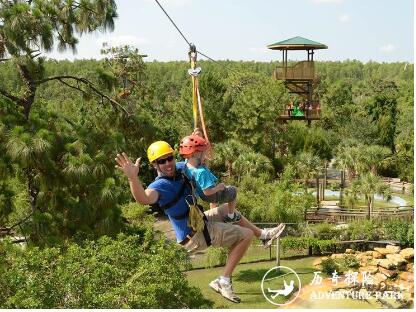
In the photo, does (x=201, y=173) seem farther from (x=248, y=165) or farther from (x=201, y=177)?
(x=248, y=165)

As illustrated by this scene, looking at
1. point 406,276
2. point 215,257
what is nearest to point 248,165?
point 215,257

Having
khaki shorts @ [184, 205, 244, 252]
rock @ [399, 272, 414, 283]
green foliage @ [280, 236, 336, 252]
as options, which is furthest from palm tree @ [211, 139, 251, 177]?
khaki shorts @ [184, 205, 244, 252]

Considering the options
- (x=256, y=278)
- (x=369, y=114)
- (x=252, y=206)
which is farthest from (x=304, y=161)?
(x=369, y=114)

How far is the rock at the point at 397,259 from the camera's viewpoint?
16.9 m

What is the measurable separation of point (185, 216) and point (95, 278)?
9.49 feet

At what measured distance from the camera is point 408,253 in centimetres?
1764

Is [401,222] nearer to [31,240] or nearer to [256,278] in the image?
[256,278]

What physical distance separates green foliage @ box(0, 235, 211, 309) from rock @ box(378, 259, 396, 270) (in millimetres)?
9496

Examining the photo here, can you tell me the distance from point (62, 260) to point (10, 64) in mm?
3217

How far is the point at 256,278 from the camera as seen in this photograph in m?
18.3

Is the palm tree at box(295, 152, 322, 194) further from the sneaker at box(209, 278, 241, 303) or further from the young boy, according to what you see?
the young boy

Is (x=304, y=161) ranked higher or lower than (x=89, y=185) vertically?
lower

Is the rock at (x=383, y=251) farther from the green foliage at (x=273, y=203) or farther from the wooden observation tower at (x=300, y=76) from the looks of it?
the wooden observation tower at (x=300, y=76)

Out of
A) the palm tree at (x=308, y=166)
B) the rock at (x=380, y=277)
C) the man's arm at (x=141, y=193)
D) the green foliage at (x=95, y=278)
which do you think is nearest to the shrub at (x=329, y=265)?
the rock at (x=380, y=277)
